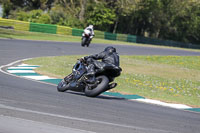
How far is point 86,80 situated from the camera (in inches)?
397

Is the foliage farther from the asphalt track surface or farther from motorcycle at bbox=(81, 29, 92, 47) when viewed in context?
the asphalt track surface

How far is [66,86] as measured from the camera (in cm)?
1051

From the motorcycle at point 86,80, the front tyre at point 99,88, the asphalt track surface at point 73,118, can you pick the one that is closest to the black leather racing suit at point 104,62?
the motorcycle at point 86,80

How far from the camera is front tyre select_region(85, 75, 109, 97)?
32.0ft

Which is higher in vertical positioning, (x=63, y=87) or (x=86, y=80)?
(x=86, y=80)

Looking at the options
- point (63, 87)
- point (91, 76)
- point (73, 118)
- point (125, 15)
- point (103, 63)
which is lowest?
point (63, 87)

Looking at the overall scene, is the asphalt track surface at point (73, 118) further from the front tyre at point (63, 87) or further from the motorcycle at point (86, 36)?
the motorcycle at point (86, 36)

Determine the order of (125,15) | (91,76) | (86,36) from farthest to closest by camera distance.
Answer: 1. (125,15)
2. (86,36)
3. (91,76)

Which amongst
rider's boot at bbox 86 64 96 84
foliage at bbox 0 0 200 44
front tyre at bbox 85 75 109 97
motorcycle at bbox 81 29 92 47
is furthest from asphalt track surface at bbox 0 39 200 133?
foliage at bbox 0 0 200 44

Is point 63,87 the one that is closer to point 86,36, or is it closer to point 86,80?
point 86,80

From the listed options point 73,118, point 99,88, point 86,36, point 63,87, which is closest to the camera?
point 73,118

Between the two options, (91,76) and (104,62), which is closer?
(91,76)

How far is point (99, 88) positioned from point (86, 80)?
49 cm

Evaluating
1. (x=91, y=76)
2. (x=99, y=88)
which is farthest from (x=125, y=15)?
(x=99, y=88)
